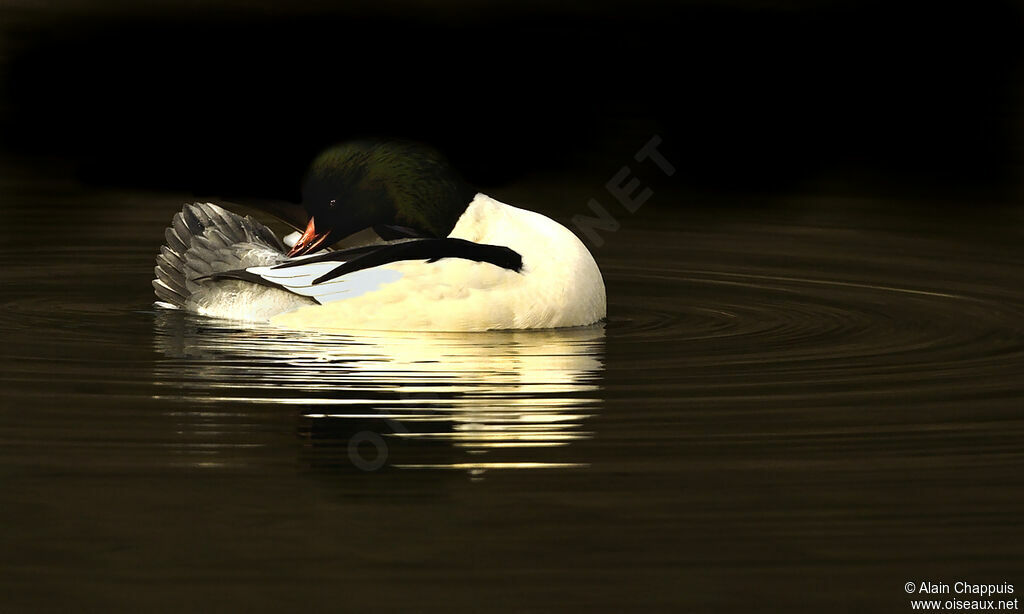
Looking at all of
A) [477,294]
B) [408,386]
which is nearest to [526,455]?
[408,386]

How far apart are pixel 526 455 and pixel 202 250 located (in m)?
3.99

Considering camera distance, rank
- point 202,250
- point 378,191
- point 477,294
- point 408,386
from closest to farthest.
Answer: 1. point 408,386
2. point 477,294
3. point 378,191
4. point 202,250

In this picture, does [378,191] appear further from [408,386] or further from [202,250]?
[408,386]

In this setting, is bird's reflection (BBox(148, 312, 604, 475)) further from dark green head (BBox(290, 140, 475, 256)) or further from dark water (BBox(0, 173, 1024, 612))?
dark green head (BBox(290, 140, 475, 256))

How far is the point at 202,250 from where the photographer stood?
431 inches

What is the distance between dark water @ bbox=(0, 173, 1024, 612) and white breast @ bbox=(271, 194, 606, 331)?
6.7 inches

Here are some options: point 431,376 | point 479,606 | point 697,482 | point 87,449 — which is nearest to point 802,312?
point 431,376

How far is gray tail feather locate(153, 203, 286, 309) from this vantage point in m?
10.9

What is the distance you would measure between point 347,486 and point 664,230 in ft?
26.4

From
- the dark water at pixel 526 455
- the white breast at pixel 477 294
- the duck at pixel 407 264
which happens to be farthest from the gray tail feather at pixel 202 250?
the white breast at pixel 477 294

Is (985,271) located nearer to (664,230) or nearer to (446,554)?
(664,230)

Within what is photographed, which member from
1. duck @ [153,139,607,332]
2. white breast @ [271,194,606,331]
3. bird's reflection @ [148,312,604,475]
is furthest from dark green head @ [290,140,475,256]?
bird's reflection @ [148,312,604,475]

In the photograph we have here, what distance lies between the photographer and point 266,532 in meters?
6.35

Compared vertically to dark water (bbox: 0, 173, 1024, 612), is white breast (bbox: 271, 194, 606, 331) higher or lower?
higher
